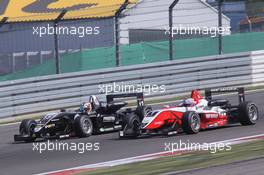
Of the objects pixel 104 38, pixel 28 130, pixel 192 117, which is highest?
pixel 104 38

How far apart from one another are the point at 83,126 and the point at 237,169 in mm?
6297

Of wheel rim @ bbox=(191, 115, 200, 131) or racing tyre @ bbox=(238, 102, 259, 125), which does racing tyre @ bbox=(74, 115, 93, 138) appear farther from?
racing tyre @ bbox=(238, 102, 259, 125)

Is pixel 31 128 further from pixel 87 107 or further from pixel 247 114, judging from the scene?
pixel 247 114

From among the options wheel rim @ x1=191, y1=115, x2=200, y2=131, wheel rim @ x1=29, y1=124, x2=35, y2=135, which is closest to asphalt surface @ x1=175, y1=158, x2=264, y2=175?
wheel rim @ x1=191, y1=115, x2=200, y2=131

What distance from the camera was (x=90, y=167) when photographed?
1068cm

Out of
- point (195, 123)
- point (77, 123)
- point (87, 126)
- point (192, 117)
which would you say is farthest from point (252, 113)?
point (77, 123)

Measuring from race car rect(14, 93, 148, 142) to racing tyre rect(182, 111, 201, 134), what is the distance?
1327mm

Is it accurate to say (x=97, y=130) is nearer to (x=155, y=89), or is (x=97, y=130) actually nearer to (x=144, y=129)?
(x=144, y=129)

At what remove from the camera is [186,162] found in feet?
32.9

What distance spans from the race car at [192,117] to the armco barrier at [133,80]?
529 centimetres

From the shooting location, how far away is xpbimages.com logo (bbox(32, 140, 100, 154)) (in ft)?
42.6

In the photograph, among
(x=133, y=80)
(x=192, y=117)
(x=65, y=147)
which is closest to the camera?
(x=65, y=147)

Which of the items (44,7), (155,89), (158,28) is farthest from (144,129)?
(44,7)

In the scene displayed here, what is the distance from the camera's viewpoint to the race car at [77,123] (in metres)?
14.5
